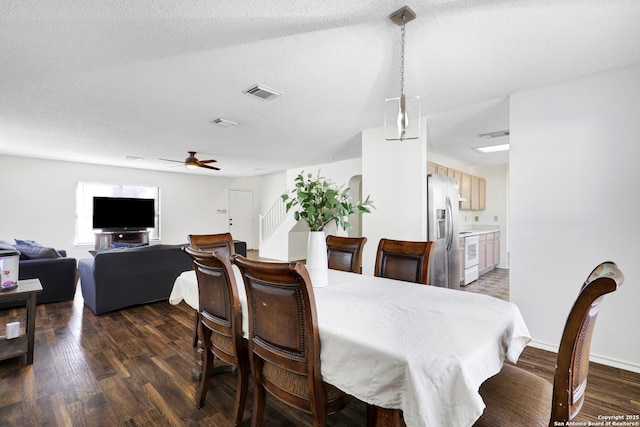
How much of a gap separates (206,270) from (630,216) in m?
→ 3.27

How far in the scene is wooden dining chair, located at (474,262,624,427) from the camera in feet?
3.14

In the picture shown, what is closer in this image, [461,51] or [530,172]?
[461,51]

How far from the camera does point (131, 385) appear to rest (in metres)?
2.19

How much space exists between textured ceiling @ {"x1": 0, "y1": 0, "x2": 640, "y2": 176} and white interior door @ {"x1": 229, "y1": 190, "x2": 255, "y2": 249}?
5805 millimetres

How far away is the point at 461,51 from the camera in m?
2.20

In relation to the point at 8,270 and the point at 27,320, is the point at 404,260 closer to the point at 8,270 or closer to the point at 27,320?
the point at 27,320

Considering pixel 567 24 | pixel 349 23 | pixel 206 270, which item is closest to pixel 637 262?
pixel 567 24

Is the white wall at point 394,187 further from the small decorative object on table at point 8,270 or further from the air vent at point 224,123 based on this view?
the small decorative object on table at point 8,270

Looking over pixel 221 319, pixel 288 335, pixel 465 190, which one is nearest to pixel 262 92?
pixel 221 319

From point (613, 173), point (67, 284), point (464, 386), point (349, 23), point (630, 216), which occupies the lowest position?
point (67, 284)

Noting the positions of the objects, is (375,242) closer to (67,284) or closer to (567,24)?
(567,24)

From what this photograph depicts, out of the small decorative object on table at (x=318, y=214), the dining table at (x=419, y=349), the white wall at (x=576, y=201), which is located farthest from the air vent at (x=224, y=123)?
the white wall at (x=576, y=201)

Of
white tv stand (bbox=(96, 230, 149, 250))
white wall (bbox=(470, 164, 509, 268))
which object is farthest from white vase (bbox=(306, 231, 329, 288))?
white tv stand (bbox=(96, 230, 149, 250))

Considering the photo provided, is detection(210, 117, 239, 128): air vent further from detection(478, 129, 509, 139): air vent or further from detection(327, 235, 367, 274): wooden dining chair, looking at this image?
detection(478, 129, 509, 139): air vent
